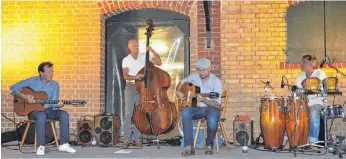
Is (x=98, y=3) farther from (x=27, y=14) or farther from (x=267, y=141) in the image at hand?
(x=267, y=141)

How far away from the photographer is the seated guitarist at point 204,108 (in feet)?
22.1

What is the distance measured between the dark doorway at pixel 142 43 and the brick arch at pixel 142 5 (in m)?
0.18

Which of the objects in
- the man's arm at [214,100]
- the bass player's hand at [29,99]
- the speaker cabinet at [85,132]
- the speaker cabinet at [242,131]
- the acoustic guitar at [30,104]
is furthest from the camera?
the speaker cabinet at [85,132]

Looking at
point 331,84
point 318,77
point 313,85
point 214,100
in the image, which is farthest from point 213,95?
point 318,77

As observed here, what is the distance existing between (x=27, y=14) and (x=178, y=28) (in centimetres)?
274

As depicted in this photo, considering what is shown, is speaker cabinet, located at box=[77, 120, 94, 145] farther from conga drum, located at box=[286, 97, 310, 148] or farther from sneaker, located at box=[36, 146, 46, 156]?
conga drum, located at box=[286, 97, 310, 148]

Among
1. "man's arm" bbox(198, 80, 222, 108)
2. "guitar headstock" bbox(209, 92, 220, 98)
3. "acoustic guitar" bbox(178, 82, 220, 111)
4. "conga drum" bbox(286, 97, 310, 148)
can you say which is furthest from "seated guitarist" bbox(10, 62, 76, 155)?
"conga drum" bbox(286, 97, 310, 148)

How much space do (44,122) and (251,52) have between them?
3.64 meters

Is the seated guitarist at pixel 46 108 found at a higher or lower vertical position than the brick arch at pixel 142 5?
lower

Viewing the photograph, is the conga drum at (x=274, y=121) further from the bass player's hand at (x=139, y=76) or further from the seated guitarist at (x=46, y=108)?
the seated guitarist at (x=46, y=108)

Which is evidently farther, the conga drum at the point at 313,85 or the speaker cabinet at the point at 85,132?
the speaker cabinet at the point at 85,132

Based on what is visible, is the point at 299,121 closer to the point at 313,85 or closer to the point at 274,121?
the point at 274,121

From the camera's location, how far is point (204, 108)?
701cm

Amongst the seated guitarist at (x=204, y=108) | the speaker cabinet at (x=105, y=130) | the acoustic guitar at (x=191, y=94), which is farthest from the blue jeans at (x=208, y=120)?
the speaker cabinet at (x=105, y=130)
